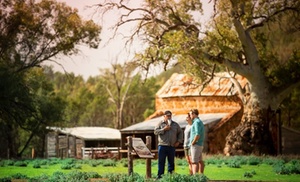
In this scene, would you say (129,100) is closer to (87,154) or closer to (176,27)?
(87,154)

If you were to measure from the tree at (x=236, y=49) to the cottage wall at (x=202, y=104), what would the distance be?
4.04 m

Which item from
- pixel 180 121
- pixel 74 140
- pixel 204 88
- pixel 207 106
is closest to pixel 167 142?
pixel 180 121

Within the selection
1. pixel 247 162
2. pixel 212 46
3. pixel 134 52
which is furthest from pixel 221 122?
pixel 247 162

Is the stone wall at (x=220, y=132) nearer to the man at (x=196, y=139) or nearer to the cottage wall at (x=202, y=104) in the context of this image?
the cottage wall at (x=202, y=104)

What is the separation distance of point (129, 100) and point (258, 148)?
2671cm

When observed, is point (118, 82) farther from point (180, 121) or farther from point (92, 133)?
point (180, 121)

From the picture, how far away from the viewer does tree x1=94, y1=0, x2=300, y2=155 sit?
21.5 m

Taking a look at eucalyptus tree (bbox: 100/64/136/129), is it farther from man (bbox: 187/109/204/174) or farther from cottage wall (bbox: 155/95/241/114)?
man (bbox: 187/109/204/174)

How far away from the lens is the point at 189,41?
21.1m

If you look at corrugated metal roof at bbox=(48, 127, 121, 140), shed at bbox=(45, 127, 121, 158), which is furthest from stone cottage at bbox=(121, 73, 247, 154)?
shed at bbox=(45, 127, 121, 158)

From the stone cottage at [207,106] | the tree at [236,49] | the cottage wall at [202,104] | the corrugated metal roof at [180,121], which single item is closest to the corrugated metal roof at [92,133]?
the stone cottage at [207,106]

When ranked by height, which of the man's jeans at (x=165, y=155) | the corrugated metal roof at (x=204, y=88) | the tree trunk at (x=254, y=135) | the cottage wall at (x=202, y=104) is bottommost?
the man's jeans at (x=165, y=155)

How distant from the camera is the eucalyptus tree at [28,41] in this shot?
67.6 ft

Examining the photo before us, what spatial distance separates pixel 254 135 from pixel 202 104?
287 inches
